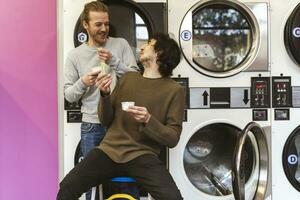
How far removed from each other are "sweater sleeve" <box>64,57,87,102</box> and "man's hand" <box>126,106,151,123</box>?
366 mm

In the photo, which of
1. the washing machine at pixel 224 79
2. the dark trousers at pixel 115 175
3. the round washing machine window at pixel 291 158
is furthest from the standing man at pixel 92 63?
the round washing machine window at pixel 291 158

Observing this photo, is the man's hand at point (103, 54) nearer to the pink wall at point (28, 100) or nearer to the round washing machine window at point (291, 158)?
the pink wall at point (28, 100)

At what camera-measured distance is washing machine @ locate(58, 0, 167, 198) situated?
103 inches

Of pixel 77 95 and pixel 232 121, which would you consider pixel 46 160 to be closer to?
pixel 77 95

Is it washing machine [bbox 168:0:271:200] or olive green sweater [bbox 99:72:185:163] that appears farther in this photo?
washing machine [bbox 168:0:271:200]

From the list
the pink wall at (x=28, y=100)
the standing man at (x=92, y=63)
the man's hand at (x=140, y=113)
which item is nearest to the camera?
the man's hand at (x=140, y=113)

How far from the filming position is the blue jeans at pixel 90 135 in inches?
95.0

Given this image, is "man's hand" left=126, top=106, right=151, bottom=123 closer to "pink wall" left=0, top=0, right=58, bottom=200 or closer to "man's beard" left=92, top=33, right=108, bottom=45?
"man's beard" left=92, top=33, right=108, bottom=45

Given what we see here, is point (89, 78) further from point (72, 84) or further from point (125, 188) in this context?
point (125, 188)

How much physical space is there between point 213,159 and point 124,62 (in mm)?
896

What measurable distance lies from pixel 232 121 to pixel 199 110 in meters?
0.20

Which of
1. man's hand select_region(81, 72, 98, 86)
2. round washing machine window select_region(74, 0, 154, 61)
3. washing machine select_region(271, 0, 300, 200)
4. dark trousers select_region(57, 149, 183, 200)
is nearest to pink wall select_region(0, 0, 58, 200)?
round washing machine window select_region(74, 0, 154, 61)

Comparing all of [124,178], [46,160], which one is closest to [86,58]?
[124,178]

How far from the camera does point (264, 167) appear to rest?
8.81 feet
